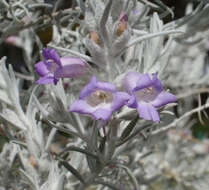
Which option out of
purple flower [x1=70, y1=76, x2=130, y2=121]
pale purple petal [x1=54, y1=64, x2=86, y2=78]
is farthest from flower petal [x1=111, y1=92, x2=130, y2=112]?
pale purple petal [x1=54, y1=64, x2=86, y2=78]

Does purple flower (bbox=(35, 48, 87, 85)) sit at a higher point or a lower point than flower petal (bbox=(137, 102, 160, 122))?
higher

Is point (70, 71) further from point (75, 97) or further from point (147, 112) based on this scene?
point (75, 97)

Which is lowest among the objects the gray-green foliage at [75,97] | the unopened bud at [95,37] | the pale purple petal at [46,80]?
the gray-green foliage at [75,97]

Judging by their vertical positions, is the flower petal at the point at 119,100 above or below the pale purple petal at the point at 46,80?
below

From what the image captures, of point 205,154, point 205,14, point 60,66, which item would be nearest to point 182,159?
point 205,154

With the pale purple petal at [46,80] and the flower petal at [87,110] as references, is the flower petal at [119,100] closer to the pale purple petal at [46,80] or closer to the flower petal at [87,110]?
the flower petal at [87,110]

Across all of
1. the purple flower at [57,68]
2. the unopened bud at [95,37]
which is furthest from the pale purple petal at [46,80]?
the unopened bud at [95,37]

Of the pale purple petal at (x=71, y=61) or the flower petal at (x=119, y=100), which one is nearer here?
the flower petal at (x=119, y=100)

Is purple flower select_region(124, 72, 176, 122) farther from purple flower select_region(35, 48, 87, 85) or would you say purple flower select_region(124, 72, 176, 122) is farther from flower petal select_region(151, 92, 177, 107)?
purple flower select_region(35, 48, 87, 85)
